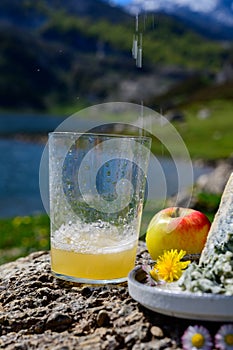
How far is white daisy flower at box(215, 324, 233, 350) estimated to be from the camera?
268 centimetres

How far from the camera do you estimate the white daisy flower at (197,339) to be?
8.83 feet

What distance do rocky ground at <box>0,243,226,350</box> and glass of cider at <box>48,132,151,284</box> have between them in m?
0.15

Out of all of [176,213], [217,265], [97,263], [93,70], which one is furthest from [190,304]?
[93,70]

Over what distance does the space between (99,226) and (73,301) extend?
51 cm

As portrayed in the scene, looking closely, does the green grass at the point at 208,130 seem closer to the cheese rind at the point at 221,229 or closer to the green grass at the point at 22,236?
the green grass at the point at 22,236

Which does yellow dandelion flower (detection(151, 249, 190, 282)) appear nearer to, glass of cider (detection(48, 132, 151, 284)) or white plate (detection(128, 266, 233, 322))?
white plate (detection(128, 266, 233, 322))

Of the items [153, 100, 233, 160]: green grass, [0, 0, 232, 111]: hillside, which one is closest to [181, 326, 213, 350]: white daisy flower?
[153, 100, 233, 160]: green grass

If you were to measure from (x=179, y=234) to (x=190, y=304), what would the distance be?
1.22 meters

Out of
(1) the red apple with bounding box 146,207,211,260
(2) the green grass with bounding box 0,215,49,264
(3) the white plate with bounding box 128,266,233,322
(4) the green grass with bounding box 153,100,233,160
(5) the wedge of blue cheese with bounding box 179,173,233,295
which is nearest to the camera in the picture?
(3) the white plate with bounding box 128,266,233,322

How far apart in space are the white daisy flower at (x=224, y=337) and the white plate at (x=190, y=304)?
0.04 metres

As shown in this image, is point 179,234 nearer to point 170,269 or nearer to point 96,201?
point 96,201

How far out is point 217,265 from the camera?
297 cm

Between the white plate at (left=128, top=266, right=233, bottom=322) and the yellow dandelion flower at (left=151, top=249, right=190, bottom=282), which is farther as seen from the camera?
the yellow dandelion flower at (left=151, top=249, right=190, bottom=282)

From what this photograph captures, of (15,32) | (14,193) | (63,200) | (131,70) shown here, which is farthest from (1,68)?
(63,200)
